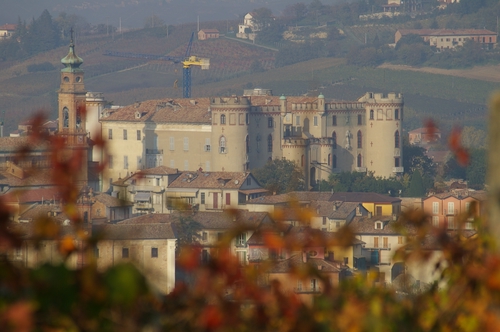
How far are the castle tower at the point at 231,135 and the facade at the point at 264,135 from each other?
0.05m

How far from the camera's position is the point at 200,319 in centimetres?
314

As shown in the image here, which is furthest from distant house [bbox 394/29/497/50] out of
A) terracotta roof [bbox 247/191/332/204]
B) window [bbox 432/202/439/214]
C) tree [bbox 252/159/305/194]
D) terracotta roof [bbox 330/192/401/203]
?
window [bbox 432/202/439/214]

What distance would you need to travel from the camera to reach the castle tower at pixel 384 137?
73.6m

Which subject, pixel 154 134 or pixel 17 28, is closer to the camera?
pixel 154 134

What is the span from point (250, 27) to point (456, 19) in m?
26.5

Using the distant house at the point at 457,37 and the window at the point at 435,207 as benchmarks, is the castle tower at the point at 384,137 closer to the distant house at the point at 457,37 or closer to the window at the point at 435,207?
the window at the point at 435,207

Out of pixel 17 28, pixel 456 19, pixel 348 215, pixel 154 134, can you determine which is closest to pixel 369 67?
pixel 456 19

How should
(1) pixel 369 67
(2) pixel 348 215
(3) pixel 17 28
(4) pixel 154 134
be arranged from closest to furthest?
1. (2) pixel 348 215
2. (4) pixel 154 134
3. (1) pixel 369 67
4. (3) pixel 17 28

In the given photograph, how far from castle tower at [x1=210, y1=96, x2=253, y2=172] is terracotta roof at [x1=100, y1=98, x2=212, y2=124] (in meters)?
1.82

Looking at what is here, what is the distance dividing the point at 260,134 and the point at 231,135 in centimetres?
198

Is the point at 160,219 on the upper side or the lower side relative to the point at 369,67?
lower

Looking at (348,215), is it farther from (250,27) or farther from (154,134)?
(250,27)

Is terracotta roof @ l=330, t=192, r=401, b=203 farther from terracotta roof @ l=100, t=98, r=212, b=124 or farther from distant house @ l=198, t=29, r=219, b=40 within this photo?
distant house @ l=198, t=29, r=219, b=40

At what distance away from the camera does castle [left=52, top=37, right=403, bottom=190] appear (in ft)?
236
